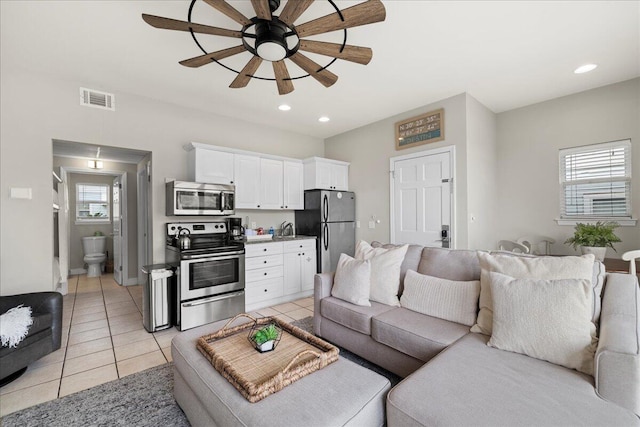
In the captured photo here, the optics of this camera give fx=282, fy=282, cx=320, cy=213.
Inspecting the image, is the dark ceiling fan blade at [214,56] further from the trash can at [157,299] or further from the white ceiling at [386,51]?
the trash can at [157,299]

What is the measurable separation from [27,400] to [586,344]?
11.3 ft

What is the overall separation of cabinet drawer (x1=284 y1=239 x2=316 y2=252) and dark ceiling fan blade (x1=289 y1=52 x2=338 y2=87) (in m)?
2.37

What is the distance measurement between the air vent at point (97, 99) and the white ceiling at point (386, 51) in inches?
3.0

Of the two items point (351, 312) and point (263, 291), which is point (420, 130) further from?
point (263, 291)

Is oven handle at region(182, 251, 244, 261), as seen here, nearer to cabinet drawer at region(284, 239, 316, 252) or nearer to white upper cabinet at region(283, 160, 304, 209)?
cabinet drawer at region(284, 239, 316, 252)

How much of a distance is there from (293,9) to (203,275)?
2.77 meters

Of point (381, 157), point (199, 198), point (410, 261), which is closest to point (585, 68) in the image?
point (381, 157)

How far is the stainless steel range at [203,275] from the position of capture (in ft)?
10.2

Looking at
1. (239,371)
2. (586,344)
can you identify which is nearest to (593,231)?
(586,344)

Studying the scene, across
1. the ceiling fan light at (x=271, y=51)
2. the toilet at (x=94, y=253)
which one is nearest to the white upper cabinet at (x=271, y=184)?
the ceiling fan light at (x=271, y=51)

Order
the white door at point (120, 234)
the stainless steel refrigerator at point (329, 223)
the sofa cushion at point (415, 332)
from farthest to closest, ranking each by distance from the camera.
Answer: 1. the white door at point (120, 234)
2. the stainless steel refrigerator at point (329, 223)
3. the sofa cushion at point (415, 332)

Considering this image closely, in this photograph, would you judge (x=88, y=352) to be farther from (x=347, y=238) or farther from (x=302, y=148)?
(x=302, y=148)

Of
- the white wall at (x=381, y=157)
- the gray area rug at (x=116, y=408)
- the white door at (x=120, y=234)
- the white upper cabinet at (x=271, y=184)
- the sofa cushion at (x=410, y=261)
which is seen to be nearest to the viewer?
the gray area rug at (x=116, y=408)

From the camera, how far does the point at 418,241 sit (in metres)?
4.10
